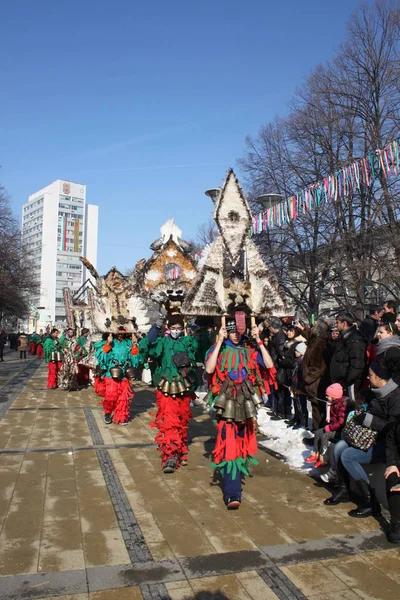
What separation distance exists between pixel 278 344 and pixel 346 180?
14.7 feet

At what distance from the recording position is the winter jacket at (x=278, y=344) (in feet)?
32.6

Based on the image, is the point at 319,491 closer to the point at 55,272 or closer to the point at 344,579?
the point at 344,579

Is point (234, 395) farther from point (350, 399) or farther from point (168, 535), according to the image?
point (168, 535)

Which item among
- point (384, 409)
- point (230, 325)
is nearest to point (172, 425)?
point (230, 325)

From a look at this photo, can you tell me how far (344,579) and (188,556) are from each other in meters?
1.11

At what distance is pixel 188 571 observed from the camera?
354 centimetres

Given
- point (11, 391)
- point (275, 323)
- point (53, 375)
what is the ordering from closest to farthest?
1. point (275, 323)
2. point (11, 391)
3. point (53, 375)

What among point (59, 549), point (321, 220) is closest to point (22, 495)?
point (59, 549)

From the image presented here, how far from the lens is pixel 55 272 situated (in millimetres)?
119188

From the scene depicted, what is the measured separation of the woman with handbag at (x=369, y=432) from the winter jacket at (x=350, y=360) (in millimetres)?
1607

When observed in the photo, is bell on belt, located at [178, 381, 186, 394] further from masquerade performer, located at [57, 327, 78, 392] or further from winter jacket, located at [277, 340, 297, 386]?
masquerade performer, located at [57, 327, 78, 392]

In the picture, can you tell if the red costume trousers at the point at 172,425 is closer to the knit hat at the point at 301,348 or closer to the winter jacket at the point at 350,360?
the winter jacket at the point at 350,360

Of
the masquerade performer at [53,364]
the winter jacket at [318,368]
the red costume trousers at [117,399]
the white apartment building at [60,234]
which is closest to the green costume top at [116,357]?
the red costume trousers at [117,399]

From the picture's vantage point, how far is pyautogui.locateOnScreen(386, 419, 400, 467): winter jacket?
421 cm
